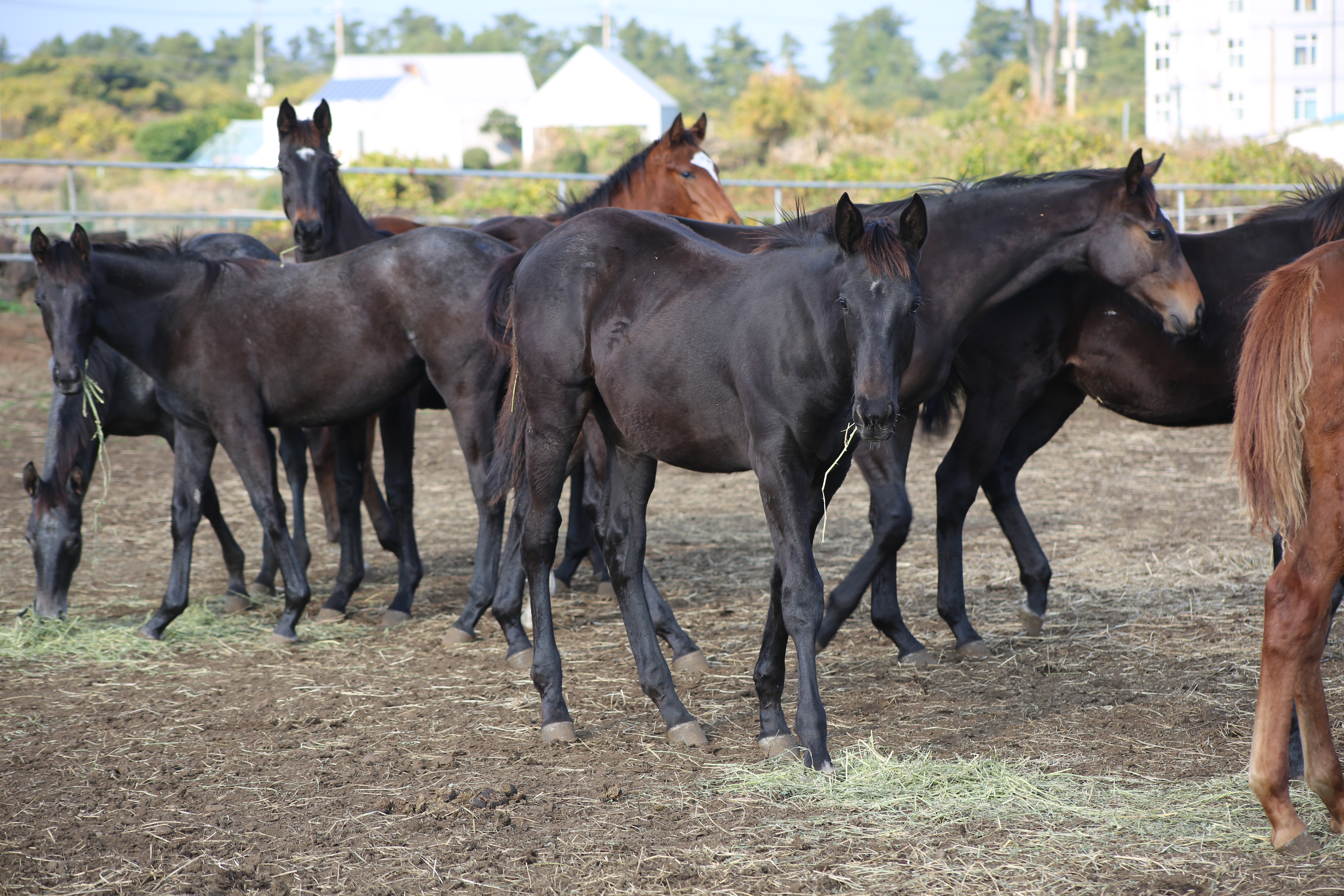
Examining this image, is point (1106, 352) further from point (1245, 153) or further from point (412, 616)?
point (1245, 153)

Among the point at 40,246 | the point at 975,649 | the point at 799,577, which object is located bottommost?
the point at 975,649

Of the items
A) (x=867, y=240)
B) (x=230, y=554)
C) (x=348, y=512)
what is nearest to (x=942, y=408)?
(x=867, y=240)

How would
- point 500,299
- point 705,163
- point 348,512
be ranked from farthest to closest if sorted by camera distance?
point 705,163
point 348,512
point 500,299

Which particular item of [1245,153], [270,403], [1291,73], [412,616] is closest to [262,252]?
[270,403]

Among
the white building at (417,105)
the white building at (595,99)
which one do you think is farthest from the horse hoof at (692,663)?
the white building at (595,99)

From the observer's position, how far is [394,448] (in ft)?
20.6

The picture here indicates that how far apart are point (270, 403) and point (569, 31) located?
12185cm

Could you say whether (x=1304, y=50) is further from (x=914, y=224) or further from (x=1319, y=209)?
(x=914, y=224)

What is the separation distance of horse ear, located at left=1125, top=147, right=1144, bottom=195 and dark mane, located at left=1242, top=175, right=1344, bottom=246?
88 centimetres

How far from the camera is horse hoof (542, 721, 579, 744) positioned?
426cm

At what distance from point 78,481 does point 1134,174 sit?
539 centimetres

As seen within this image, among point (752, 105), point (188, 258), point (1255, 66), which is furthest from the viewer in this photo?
point (1255, 66)

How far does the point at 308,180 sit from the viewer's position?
20.7ft

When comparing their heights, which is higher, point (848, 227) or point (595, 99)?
point (595, 99)
